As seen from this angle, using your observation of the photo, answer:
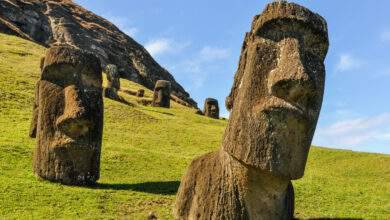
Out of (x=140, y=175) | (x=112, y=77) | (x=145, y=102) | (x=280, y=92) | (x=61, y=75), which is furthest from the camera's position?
(x=145, y=102)

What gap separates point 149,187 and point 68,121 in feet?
9.62

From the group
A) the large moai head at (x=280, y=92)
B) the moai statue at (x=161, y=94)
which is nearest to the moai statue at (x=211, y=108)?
the moai statue at (x=161, y=94)

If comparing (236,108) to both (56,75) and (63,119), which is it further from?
(56,75)

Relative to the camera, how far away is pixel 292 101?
8727 mm

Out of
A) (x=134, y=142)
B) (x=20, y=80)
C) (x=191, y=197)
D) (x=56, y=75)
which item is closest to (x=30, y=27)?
(x=20, y=80)

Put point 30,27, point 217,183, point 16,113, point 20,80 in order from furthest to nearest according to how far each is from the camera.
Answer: point 30,27 < point 20,80 < point 16,113 < point 217,183

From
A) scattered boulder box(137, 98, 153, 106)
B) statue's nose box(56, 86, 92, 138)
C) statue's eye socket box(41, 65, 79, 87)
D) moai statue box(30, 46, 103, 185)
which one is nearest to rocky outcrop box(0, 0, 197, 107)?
scattered boulder box(137, 98, 153, 106)

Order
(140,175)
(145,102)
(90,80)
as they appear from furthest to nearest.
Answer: (145,102) < (140,175) < (90,80)

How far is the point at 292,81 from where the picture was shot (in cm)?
864

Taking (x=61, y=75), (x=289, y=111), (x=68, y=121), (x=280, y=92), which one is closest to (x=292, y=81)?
(x=280, y=92)

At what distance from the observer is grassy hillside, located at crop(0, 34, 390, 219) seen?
44.8ft

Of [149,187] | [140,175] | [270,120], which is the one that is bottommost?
[149,187]

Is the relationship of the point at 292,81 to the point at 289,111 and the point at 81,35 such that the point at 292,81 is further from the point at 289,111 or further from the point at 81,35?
the point at 81,35

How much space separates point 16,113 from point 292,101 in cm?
2348
